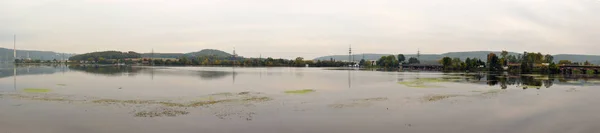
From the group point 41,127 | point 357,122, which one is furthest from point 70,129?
point 357,122

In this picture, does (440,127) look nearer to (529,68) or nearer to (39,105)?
(39,105)

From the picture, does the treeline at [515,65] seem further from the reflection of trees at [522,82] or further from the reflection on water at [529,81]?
the reflection of trees at [522,82]

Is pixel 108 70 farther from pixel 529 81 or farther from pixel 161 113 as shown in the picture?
pixel 529 81

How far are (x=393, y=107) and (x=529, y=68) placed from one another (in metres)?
97.2

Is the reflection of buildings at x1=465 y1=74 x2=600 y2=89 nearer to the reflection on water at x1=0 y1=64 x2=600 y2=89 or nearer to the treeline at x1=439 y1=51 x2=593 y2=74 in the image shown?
the reflection on water at x1=0 y1=64 x2=600 y2=89

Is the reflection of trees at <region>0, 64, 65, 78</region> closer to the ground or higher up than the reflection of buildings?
higher up

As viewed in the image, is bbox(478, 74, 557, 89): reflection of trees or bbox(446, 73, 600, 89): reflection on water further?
bbox(446, 73, 600, 89): reflection on water

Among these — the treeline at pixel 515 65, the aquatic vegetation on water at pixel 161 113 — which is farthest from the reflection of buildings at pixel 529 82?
the treeline at pixel 515 65

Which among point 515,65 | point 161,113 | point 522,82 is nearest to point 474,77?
point 522,82

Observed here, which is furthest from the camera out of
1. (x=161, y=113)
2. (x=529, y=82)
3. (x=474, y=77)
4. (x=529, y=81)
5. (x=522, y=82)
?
(x=474, y=77)

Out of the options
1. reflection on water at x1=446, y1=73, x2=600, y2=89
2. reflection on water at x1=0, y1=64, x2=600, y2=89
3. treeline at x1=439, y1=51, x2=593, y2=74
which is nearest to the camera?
reflection on water at x1=446, y1=73, x2=600, y2=89

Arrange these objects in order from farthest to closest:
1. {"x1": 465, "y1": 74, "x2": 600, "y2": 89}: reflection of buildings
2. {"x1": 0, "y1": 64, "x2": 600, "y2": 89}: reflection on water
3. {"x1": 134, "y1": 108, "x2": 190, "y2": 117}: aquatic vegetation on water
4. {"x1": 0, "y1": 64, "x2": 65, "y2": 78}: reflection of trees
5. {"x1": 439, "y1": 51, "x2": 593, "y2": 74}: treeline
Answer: {"x1": 439, "y1": 51, "x2": 593, "y2": 74}: treeline, {"x1": 0, "y1": 64, "x2": 65, "y2": 78}: reflection of trees, {"x1": 0, "y1": 64, "x2": 600, "y2": 89}: reflection on water, {"x1": 465, "y1": 74, "x2": 600, "y2": 89}: reflection of buildings, {"x1": 134, "y1": 108, "x2": 190, "y2": 117}: aquatic vegetation on water

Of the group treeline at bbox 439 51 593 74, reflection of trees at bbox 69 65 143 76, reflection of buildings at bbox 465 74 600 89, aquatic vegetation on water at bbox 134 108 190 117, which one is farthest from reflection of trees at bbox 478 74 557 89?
reflection of trees at bbox 69 65 143 76

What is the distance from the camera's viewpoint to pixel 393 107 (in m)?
24.9
